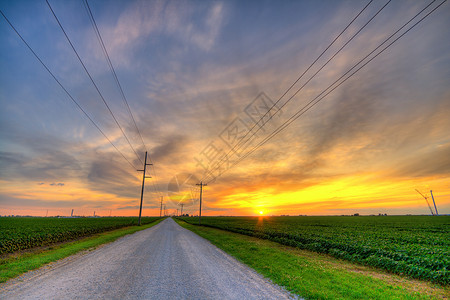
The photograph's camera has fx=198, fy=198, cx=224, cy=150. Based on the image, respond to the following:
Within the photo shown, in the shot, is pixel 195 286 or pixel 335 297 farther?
pixel 195 286

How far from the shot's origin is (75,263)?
1055 centimetres

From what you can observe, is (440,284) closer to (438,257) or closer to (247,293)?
(438,257)

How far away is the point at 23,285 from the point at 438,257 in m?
20.3

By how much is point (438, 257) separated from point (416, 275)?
259 cm

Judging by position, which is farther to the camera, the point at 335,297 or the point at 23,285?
the point at 23,285

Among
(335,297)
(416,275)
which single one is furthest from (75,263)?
(416,275)

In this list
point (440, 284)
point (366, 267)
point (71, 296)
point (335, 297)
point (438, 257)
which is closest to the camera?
point (71, 296)

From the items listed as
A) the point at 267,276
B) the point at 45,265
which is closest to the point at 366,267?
the point at 267,276

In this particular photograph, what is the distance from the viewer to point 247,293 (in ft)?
21.9

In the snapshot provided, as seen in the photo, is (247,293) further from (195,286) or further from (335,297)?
(335,297)

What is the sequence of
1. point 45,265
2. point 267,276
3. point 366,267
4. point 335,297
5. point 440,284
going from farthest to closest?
1. point 366,267
2. point 45,265
3. point 440,284
4. point 267,276
5. point 335,297

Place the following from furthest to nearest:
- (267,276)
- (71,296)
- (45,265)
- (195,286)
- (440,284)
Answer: (45,265)
(440,284)
(267,276)
(195,286)
(71,296)

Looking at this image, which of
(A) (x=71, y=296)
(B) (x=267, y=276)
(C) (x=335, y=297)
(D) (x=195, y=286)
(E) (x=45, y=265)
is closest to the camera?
(A) (x=71, y=296)

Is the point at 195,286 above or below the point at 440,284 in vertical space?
above
